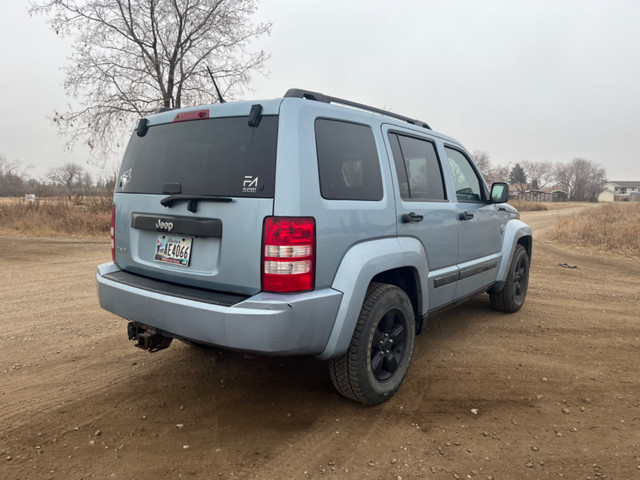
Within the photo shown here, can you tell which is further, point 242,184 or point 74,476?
point 242,184

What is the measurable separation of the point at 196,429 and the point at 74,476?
2.20ft

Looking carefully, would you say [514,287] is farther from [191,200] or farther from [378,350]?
[191,200]

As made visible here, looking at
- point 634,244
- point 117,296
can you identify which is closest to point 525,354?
point 117,296

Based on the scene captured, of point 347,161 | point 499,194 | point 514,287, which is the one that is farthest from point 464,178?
point 347,161

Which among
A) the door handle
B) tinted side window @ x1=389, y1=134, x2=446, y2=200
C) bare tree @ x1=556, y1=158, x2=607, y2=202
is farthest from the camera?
bare tree @ x1=556, y1=158, x2=607, y2=202

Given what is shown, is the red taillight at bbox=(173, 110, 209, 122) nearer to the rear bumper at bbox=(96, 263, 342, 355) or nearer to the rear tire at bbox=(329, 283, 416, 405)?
the rear bumper at bbox=(96, 263, 342, 355)

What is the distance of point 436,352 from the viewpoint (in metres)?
3.96

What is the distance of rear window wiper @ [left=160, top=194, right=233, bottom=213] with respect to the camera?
8.06ft

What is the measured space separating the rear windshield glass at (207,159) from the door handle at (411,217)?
112 cm

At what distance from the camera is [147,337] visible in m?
2.76

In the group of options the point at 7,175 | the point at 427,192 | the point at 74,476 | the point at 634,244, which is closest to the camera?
the point at 74,476

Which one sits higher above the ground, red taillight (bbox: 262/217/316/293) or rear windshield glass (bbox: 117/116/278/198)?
rear windshield glass (bbox: 117/116/278/198)

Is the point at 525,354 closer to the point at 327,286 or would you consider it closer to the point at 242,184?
the point at 327,286

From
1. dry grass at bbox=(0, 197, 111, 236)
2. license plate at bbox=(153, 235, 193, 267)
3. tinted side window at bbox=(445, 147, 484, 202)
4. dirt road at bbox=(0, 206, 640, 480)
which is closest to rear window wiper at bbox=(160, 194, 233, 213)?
license plate at bbox=(153, 235, 193, 267)
